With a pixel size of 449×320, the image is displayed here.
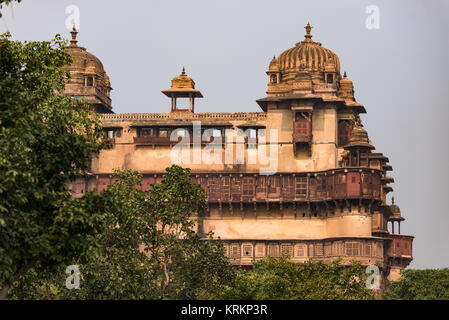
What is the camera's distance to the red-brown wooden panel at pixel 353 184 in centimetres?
8688

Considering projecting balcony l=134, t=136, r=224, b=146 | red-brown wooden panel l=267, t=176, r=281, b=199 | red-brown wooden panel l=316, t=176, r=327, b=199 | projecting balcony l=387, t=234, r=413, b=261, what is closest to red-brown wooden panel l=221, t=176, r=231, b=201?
red-brown wooden panel l=267, t=176, r=281, b=199

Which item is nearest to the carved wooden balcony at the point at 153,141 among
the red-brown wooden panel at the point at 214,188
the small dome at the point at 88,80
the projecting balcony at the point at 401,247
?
the red-brown wooden panel at the point at 214,188

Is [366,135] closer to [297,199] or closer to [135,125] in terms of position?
[297,199]

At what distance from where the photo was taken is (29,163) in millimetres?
33125

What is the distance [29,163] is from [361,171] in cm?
5637

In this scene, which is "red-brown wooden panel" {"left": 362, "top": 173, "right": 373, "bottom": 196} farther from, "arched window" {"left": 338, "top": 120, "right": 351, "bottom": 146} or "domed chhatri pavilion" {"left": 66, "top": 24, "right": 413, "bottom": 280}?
"arched window" {"left": 338, "top": 120, "right": 351, "bottom": 146}

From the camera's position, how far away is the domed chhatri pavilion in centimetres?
8744

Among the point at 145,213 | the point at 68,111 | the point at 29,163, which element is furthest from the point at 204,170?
the point at 29,163

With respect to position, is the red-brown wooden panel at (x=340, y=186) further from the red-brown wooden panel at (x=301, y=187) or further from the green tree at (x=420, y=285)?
the green tree at (x=420, y=285)

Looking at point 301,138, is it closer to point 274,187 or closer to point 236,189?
point 274,187

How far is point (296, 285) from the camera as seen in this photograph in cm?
5600

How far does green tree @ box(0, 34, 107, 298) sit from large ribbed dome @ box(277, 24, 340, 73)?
6098 centimetres
